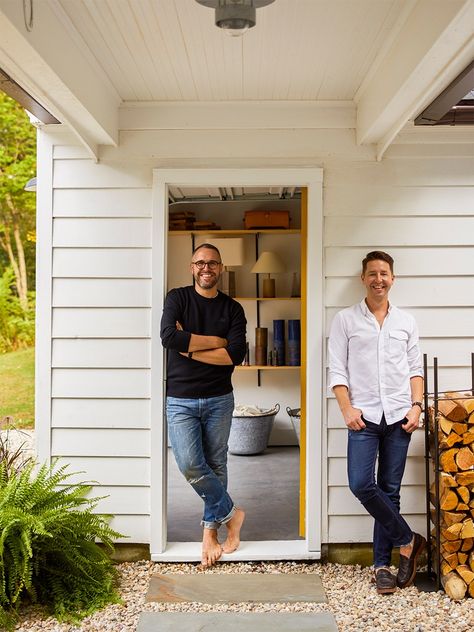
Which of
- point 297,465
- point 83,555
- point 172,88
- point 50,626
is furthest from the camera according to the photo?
point 297,465

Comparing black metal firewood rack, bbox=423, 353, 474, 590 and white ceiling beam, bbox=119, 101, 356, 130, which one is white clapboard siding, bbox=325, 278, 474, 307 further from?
white ceiling beam, bbox=119, 101, 356, 130

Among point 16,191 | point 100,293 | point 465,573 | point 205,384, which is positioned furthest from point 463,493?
point 16,191

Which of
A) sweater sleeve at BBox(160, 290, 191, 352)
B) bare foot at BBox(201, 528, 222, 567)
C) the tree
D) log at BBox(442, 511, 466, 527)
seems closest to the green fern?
bare foot at BBox(201, 528, 222, 567)

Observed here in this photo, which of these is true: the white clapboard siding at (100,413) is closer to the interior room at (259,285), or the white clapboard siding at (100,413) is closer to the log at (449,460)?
the log at (449,460)

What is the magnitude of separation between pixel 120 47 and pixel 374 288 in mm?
1748

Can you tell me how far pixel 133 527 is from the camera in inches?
162

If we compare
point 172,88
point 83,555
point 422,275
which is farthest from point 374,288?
point 83,555

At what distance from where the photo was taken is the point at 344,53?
3.35m

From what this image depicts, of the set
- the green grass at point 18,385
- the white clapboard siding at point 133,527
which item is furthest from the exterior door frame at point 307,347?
the green grass at point 18,385

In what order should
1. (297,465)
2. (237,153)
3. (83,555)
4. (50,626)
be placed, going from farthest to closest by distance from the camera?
(297,465) → (237,153) → (83,555) → (50,626)

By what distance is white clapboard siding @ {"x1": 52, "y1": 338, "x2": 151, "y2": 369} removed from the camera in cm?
409

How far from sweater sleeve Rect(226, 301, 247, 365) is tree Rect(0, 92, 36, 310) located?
6.26 meters

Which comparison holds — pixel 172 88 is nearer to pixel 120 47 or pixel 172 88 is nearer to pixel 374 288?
pixel 120 47

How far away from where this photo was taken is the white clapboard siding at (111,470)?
4.09 metres
